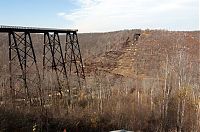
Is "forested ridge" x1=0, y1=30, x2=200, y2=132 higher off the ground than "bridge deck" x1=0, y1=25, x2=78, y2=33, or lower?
lower

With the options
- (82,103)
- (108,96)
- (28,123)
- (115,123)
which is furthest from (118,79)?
(28,123)

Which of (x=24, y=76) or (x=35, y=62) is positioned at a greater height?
(x=35, y=62)

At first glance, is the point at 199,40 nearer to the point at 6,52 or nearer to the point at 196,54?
the point at 196,54

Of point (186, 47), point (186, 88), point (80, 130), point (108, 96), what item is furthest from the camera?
point (186, 47)

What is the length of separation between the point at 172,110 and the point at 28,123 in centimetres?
1054

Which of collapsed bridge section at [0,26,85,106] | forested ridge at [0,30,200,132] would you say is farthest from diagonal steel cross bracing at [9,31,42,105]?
forested ridge at [0,30,200,132]

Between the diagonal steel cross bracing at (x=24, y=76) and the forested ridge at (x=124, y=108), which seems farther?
the forested ridge at (x=124, y=108)

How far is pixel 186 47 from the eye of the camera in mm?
48875

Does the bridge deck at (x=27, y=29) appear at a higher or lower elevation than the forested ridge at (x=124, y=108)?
higher

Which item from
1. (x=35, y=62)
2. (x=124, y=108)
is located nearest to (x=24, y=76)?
(x=35, y=62)

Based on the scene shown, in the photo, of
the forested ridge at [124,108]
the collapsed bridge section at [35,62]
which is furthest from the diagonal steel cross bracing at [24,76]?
the forested ridge at [124,108]

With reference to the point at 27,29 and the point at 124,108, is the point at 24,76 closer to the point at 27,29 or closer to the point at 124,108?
the point at 27,29

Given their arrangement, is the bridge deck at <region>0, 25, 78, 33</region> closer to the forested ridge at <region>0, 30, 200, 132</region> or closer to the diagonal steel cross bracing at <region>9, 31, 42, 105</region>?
the diagonal steel cross bracing at <region>9, 31, 42, 105</region>

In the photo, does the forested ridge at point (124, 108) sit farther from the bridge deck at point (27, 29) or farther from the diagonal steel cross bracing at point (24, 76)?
the bridge deck at point (27, 29)
